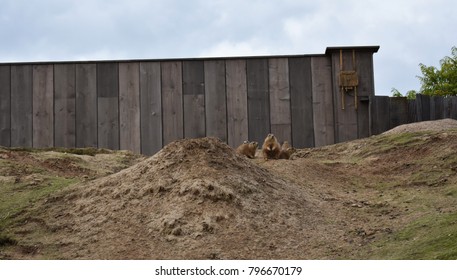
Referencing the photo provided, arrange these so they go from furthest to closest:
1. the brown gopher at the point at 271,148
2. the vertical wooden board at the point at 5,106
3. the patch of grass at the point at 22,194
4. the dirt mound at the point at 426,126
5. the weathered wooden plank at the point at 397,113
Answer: the weathered wooden plank at the point at 397,113, the vertical wooden board at the point at 5,106, the dirt mound at the point at 426,126, the brown gopher at the point at 271,148, the patch of grass at the point at 22,194

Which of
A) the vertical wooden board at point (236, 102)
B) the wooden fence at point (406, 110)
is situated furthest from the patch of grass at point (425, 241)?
the wooden fence at point (406, 110)

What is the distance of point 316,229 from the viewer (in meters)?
11.5

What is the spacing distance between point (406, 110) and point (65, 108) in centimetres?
1035

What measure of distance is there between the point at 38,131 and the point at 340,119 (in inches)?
356

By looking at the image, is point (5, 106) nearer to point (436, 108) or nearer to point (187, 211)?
point (187, 211)

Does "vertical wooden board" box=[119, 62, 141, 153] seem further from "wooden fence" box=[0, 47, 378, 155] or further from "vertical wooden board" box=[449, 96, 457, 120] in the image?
"vertical wooden board" box=[449, 96, 457, 120]

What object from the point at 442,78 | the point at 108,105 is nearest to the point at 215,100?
the point at 108,105

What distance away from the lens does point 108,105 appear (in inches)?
856

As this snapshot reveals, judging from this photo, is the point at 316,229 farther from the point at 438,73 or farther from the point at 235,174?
the point at 438,73

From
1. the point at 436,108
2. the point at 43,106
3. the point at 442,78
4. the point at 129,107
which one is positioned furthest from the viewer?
the point at 442,78

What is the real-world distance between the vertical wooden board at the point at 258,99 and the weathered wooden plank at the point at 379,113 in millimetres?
3211

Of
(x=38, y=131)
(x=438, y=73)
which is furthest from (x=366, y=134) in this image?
(x=438, y=73)

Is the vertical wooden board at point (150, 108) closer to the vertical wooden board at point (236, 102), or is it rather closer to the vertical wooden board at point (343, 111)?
the vertical wooden board at point (236, 102)

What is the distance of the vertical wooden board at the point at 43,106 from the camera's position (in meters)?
21.7
